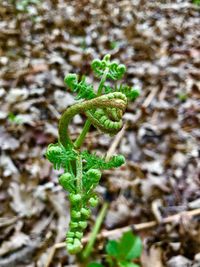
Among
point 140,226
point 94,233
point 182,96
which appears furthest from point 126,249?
point 182,96

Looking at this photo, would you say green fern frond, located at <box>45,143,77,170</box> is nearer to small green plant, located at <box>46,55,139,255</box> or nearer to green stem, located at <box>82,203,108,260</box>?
small green plant, located at <box>46,55,139,255</box>

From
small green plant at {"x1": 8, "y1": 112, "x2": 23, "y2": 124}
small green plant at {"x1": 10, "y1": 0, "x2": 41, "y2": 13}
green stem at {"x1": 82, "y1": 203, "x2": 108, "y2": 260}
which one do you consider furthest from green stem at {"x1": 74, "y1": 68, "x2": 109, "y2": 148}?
small green plant at {"x1": 10, "y1": 0, "x2": 41, "y2": 13}

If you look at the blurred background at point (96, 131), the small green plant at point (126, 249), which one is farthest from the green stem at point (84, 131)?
the blurred background at point (96, 131)

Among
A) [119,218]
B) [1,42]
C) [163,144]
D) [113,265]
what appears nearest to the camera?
[113,265]

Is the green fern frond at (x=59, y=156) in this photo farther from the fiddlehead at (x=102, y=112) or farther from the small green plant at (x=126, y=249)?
the small green plant at (x=126, y=249)

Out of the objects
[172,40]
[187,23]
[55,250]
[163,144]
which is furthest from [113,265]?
[187,23]

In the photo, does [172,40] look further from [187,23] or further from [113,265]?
[113,265]
